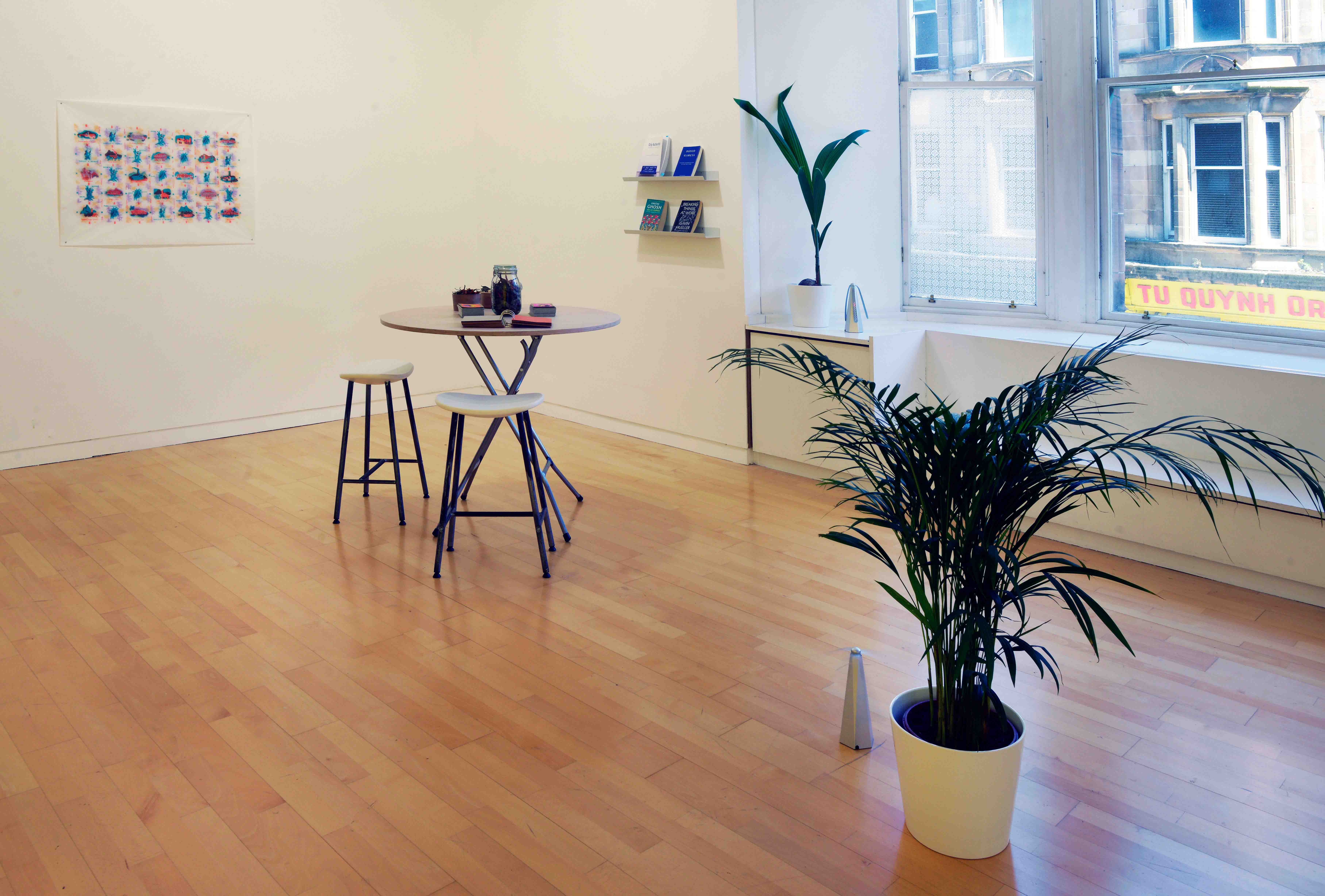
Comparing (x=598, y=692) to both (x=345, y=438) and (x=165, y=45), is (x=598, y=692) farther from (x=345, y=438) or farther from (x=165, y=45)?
(x=165, y=45)

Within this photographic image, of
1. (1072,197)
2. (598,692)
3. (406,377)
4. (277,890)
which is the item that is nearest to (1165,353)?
(1072,197)

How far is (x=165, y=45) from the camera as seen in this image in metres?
5.89

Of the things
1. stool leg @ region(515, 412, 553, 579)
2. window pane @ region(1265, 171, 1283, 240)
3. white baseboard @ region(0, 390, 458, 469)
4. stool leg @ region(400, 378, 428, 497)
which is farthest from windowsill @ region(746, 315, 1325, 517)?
white baseboard @ region(0, 390, 458, 469)

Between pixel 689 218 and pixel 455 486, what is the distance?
2.12m

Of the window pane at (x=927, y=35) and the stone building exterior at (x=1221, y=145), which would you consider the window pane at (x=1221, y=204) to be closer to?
the stone building exterior at (x=1221, y=145)

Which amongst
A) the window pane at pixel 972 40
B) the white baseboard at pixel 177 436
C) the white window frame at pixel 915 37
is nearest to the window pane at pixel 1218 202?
the window pane at pixel 972 40

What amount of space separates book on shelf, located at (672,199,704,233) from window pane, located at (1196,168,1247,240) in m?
2.35

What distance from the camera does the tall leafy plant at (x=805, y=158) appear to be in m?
4.97

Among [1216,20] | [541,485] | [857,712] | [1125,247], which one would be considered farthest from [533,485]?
[1216,20]

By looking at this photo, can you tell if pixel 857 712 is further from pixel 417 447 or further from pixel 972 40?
pixel 972 40

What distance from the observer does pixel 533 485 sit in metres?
3.96

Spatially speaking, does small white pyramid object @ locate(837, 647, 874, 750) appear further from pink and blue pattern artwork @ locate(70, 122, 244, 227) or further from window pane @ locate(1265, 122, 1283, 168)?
pink and blue pattern artwork @ locate(70, 122, 244, 227)

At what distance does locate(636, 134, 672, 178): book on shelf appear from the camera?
5531mm

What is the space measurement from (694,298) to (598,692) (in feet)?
9.95
